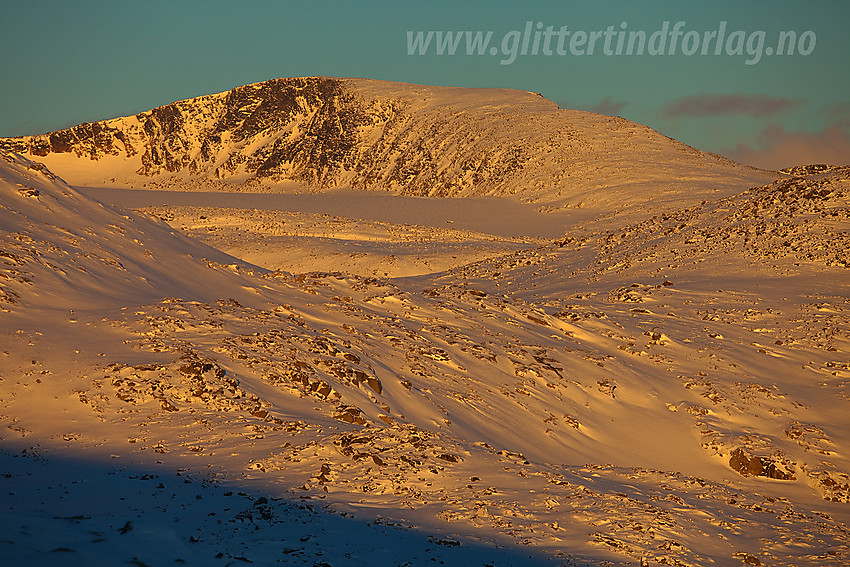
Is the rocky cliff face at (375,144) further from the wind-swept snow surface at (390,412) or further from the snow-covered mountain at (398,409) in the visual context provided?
the wind-swept snow surface at (390,412)

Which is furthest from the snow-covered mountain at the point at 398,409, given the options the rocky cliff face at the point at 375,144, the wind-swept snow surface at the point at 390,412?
the rocky cliff face at the point at 375,144

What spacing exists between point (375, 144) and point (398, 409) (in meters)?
76.3

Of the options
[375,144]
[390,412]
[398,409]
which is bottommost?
[390,412]

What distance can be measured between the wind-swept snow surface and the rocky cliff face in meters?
44.3

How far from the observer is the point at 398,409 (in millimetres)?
16031

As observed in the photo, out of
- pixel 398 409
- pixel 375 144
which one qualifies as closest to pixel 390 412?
pixel 398 409

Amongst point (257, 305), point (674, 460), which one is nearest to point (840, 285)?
point (674, 460)

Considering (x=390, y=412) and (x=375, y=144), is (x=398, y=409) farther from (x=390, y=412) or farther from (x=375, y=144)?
(x=375, y=144)

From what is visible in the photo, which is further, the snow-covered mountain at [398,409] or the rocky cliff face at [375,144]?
the rocky cliff face at [375,144]

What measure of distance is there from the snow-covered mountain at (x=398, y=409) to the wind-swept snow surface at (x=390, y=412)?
6 centimetres

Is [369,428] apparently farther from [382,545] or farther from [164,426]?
[382,545]

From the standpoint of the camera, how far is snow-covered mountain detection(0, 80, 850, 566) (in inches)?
398

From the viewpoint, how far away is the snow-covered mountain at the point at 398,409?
1011 centimetres

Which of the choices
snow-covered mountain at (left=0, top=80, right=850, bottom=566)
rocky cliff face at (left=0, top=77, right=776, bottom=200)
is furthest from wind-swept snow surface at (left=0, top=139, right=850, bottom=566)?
rocky cliff face at (left=0, top=77, right=776, bottom=200)
